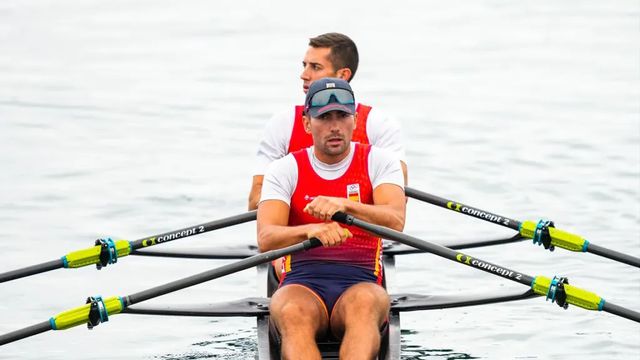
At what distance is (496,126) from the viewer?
20422 mm

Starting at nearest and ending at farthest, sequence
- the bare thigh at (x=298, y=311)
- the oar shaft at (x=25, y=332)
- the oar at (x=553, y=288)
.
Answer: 1. the bare thigh at (x=298, y=311)
2. the oar shaft at (x=25, y=332)
3. the oar at (x=553, y=288)

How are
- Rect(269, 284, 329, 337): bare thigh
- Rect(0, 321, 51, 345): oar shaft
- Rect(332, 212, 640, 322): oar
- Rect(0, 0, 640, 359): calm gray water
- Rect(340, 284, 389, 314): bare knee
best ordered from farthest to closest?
Rect(0, 0, 640, 359): calm gray water → Rect(332, 212, 640, 322): oar → Rect(0, 321, 51, 345): oar shaft → Rect(340, 284, 389, 314): bare knee → Rect(269, 284, 329, 337): bare thigh

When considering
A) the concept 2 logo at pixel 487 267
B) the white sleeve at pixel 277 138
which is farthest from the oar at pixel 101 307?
the white sleeve at pixel 277 138

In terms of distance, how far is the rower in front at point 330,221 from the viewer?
8.60m

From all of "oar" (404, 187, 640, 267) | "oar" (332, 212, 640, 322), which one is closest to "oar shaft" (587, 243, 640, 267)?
"oar" (404, 187, 640, 267)

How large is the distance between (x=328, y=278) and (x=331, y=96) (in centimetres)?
111

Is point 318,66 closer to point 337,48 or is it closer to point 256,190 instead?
point 337,48

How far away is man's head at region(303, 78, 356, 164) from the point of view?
8.77 metres

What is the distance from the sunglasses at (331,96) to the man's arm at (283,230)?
651 millimetres

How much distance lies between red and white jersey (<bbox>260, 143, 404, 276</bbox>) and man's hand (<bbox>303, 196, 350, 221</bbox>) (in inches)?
10.8

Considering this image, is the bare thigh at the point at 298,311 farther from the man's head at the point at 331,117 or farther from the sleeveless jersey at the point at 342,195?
the man's head at the point at 331,117

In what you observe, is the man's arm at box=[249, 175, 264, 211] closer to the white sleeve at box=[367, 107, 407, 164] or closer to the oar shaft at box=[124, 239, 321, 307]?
the white sleeve at box=[367, 107, 407, 164]

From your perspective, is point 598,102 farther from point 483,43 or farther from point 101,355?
point 101,355

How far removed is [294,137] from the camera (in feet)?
34.7
